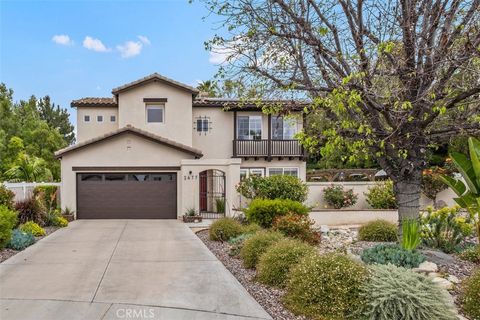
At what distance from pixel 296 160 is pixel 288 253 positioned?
1718cm

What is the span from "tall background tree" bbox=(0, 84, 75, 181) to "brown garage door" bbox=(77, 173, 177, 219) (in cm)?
886

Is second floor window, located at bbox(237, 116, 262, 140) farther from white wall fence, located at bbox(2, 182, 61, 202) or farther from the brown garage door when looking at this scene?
white wall fence, located at bbox(2, 182, 61, 202)

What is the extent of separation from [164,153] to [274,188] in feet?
19.1

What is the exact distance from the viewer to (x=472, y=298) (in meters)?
6.05

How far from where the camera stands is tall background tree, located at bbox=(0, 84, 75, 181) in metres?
26.7

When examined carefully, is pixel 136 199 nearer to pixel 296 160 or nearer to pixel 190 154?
pixel 190 154

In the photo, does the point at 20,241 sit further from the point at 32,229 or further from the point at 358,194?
the point at 358,194

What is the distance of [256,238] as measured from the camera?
9.38 meters

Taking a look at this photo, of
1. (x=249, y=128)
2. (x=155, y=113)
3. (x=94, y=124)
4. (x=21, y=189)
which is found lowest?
(x=21, y=189)

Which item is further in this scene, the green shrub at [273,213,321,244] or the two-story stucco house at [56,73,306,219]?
the two-story stucco house at [56,73,306,219]

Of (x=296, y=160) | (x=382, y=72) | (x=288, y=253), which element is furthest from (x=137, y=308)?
(x=296, y=160)

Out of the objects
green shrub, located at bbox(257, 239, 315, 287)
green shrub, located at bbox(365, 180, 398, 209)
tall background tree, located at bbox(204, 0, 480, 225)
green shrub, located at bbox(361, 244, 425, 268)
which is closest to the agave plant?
tall background tree, located at bbox(204, 0, 480, 225)

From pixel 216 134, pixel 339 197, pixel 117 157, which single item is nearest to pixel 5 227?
pixel 117 157

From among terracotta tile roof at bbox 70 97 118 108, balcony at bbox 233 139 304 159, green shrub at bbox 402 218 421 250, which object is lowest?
green shrub at bbox 402 218 421 250
